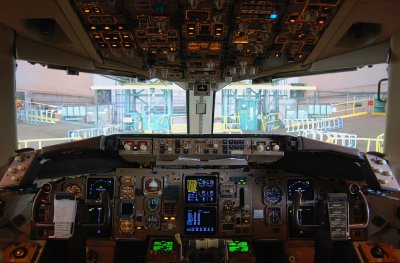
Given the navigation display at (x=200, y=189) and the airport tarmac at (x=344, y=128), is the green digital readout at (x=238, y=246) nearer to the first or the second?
the navigation display at (x=200, y=189)

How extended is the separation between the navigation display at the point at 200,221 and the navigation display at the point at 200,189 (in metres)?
0.07

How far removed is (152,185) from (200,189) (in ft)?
1.21

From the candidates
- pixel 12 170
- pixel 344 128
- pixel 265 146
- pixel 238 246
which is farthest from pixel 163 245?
pixel 344 128

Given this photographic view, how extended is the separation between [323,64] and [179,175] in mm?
2128

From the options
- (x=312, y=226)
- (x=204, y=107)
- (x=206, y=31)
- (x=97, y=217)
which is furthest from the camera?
(x=204, y=107)

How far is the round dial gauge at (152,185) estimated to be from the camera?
8.74 feet

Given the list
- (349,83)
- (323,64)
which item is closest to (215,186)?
(323,64)

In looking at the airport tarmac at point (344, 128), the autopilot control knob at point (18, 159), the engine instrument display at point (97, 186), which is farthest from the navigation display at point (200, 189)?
the airport tarmac at point (344, 128)

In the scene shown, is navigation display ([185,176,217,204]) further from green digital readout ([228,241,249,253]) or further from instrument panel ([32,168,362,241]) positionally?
green digital readout ([228,241,249,253])

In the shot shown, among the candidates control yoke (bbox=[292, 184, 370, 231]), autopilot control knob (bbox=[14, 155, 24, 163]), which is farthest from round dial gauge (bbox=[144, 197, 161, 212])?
control yoke (bbox=[292, 184, 370, 231])

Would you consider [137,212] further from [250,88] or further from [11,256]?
[250,88]

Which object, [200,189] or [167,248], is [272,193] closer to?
[200,189]

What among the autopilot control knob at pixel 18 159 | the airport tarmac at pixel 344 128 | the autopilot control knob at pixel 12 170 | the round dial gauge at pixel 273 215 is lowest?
the round dial gauge at pixel 273 215

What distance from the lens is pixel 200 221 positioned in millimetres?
2688
